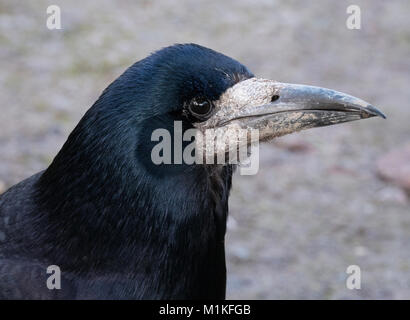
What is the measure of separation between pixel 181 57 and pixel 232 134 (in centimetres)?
44

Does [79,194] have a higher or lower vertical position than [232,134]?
lower

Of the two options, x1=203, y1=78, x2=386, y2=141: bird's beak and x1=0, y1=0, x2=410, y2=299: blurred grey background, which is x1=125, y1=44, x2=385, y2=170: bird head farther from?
x1=0, y1=0, x2=410, y2=299: blurred grey background

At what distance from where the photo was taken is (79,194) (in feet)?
11.4

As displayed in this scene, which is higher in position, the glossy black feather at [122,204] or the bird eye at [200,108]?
the bird eye at [200,108]

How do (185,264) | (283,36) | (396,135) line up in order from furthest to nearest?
(283,36), (396,135), (185,264)

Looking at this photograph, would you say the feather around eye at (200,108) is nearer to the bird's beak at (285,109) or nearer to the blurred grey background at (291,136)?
the bird's beak at (285,109)

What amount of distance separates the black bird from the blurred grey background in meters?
1.92

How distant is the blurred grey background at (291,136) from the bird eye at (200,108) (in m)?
2.07

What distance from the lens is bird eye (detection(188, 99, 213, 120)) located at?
140 inches

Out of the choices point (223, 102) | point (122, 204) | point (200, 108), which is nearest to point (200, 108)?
point (200, 108)

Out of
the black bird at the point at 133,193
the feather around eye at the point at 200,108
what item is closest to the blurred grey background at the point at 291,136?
the black bird at the point at 133,193

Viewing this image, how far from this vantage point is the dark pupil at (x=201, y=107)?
3.55 metres
